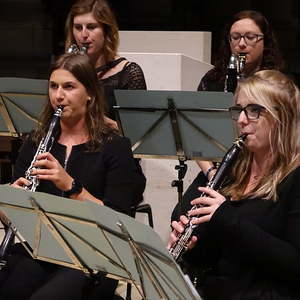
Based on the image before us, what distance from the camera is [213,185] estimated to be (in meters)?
1.94

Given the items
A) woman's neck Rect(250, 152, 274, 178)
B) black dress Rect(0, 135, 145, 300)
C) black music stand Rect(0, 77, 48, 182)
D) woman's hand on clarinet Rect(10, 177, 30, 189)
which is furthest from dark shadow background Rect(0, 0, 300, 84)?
woman's neck Rect(250, 152, 274, 178)

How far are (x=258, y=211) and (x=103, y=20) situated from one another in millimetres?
1479

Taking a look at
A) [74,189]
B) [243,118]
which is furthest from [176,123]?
[243,118]

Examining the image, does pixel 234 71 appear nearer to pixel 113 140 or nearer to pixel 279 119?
pixel 113 140

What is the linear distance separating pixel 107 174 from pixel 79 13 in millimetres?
927

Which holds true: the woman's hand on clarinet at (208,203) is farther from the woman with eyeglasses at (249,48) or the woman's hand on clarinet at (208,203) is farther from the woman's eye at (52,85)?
the woman with eyeglasses at (249,48)

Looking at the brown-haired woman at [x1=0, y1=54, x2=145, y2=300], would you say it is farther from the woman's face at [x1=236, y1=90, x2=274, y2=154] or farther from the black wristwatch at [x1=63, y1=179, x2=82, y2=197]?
the woman's face at [x1=236, y1=90, x2=274, y2=154]

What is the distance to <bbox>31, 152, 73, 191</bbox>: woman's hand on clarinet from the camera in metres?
2.22

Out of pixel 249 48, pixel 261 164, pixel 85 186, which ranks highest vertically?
Result: pixel 249 48

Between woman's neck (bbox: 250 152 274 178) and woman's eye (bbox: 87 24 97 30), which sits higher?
woman's eye (bbox: 87 24 97 30)

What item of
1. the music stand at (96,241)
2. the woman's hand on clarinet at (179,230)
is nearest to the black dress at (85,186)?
the music stand at (96,241)

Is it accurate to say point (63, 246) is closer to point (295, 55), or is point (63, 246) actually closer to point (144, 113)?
point (144, 113)

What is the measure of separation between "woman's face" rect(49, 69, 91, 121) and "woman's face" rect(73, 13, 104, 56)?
0.61 meters

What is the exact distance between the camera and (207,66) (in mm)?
3750
